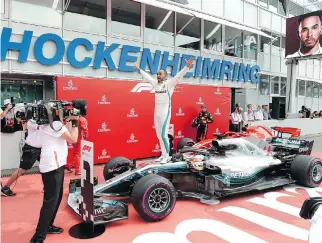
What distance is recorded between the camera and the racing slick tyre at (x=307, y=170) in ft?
17.3

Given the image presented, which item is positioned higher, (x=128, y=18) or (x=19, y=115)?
(x=128, y=18)

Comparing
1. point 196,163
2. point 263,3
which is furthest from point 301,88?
point 196,163

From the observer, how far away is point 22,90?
982cm

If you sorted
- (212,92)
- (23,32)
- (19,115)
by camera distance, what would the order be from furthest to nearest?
1. (212,92)
2. (23,32)
3. (19,115)

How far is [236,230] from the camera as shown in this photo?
372 centimetres

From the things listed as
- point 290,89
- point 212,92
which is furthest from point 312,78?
point 212,92

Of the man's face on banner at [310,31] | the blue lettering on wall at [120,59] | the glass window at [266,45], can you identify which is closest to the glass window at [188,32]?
the blue lettering on wall at [120,59]

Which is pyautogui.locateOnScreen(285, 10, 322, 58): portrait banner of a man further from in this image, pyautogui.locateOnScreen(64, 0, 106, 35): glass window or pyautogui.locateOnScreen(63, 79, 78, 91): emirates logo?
pyautogui.locateOnScreen(63, 79, 78, 91): emirates logo

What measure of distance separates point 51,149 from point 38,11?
7.47m

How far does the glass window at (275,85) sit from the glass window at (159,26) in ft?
30.4

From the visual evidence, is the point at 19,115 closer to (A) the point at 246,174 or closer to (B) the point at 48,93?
(A) the point at 246,174

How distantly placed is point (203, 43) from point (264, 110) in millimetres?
4369

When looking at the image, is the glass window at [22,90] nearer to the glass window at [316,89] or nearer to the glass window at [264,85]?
the glass window at [264,85]

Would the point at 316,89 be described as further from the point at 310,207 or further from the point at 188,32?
the point at 310,207
